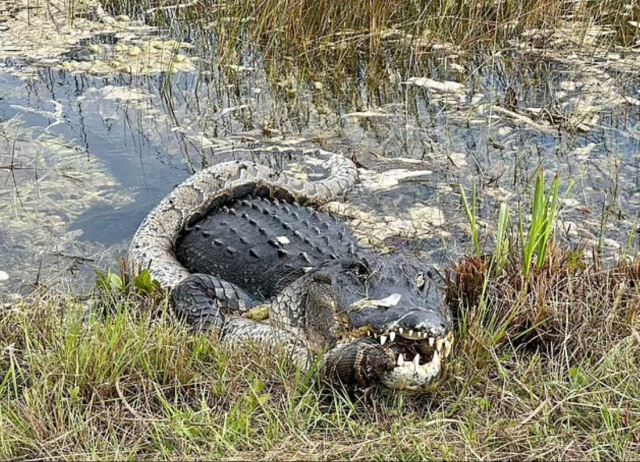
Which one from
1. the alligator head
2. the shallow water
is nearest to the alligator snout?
the alligator head

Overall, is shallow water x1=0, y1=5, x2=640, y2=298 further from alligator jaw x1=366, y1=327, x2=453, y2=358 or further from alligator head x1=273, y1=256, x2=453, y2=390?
alligator jaw x1=366, y1=327, x2=453, y2=358

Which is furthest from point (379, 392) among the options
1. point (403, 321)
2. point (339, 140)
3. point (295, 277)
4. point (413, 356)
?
point (339, 140)

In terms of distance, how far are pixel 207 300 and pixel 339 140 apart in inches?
85.2

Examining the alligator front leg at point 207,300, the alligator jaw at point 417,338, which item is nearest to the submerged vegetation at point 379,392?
the alligator front leg at point 207,300

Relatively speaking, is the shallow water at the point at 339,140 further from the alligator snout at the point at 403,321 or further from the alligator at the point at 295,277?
the alligator snout at the point at 403,321

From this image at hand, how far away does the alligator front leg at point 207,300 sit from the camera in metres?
3.80

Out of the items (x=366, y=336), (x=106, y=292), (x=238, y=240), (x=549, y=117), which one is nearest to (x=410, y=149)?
(x=549, y=117)

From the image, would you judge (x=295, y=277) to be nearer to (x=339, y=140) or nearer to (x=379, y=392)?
(x=379, y=392)

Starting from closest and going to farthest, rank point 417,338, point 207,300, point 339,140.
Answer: point 417,338 < point 207,300 < point 339,140

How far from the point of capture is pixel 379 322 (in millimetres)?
2898

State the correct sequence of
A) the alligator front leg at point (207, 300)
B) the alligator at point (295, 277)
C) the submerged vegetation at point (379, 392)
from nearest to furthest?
the submerged vegetation at point (379, 392)
the alligator at point (295, 277)
the alligator front leg at point (207, 300)

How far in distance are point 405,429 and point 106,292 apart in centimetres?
171

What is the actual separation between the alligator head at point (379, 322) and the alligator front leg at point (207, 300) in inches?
22.4

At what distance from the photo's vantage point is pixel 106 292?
388 cm
